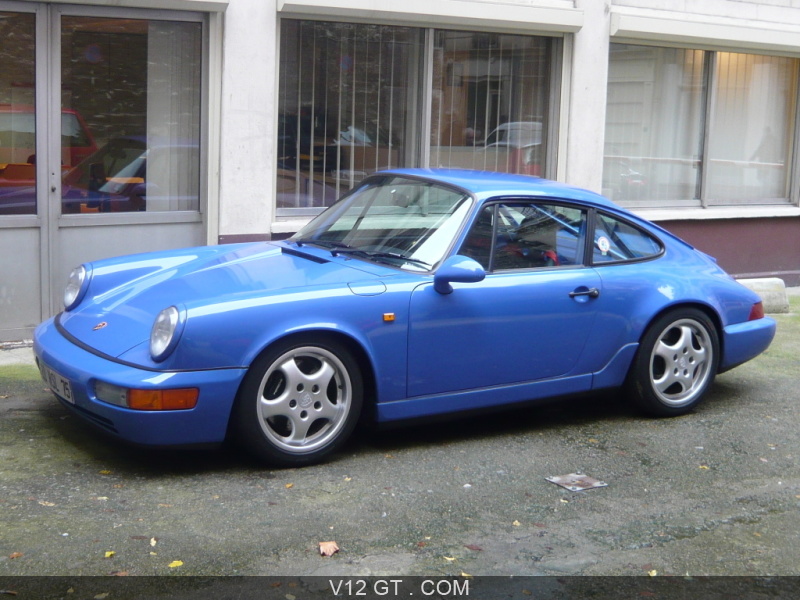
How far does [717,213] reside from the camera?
11711 mm

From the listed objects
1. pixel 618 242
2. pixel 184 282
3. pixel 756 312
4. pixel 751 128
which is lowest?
pixel 756 312

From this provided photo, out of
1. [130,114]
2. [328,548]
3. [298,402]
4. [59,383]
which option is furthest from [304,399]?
[130,114]

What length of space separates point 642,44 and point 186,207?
547cm

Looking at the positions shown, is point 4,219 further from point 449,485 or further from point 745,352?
point 745,352

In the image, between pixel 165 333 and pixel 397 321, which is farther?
pixel 397 321

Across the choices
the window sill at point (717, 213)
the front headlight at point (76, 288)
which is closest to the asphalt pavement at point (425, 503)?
the front headlight at point (76, 288)

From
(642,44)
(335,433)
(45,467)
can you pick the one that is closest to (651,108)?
(642,44)

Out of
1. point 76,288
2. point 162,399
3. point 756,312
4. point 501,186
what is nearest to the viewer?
point 162,399

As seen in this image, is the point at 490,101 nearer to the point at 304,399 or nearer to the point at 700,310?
the point at 700,310

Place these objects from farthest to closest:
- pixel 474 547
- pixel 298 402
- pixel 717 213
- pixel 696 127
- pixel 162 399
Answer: pixel 696 127 < pixel 717 213 < pixel 298 402 < pixel 162 399 < pixel 474 547

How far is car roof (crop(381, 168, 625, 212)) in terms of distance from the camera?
5.77m

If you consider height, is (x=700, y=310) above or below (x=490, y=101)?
below

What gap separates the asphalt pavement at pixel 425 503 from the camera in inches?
159

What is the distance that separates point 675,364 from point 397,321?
2.00 meters
